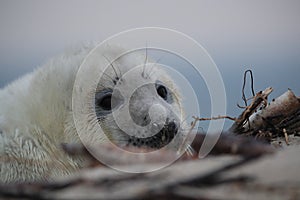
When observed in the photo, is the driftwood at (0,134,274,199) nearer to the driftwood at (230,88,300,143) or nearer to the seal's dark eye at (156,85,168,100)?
the seal's dark eye at (156,85,168,100)

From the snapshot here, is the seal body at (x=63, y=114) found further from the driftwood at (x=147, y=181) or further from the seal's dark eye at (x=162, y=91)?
the driftwood at (x=147, y=181)

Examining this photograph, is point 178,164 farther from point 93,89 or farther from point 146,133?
point 93,89

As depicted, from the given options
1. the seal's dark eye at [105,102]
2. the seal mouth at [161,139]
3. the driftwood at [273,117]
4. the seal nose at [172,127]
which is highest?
the seal's dark eye at [105,102]

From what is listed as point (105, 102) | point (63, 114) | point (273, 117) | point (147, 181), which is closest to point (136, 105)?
point (105, 102)

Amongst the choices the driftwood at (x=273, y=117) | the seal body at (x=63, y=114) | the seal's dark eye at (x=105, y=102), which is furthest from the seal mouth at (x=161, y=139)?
the driftwood at (x=273, y=117)

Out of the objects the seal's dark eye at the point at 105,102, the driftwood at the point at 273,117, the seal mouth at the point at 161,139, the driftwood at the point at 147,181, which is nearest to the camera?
the driftwood at the point at 147,181

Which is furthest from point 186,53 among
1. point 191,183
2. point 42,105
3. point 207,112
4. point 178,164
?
point 191,183

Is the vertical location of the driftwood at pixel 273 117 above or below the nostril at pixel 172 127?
above

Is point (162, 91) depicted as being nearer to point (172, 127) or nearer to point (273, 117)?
point (172, 127)
